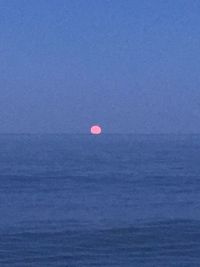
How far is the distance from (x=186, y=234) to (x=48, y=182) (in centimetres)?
2070

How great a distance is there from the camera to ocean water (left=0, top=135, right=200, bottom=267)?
22875 millimetres

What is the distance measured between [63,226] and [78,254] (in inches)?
206

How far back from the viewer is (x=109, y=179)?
48781mm

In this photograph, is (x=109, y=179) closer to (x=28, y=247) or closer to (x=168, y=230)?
(x=168, y=230)

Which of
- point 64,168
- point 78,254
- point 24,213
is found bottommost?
point 78,254

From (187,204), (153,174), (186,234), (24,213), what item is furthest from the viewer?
(153,174)

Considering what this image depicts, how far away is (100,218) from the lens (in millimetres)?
30469

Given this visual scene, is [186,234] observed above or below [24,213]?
below

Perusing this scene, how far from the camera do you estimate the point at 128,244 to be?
24.6 metres

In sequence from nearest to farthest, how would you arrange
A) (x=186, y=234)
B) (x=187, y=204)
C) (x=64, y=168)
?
1. (x=186, y=234)
2. (x=187, y=204)
3. (x=64, y=168)

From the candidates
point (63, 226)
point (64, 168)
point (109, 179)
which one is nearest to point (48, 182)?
point (109, 179)

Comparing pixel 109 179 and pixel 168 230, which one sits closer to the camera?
pixel 168 230

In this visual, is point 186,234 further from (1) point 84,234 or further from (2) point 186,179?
(2) point 186,179

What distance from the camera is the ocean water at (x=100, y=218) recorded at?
22.9m
